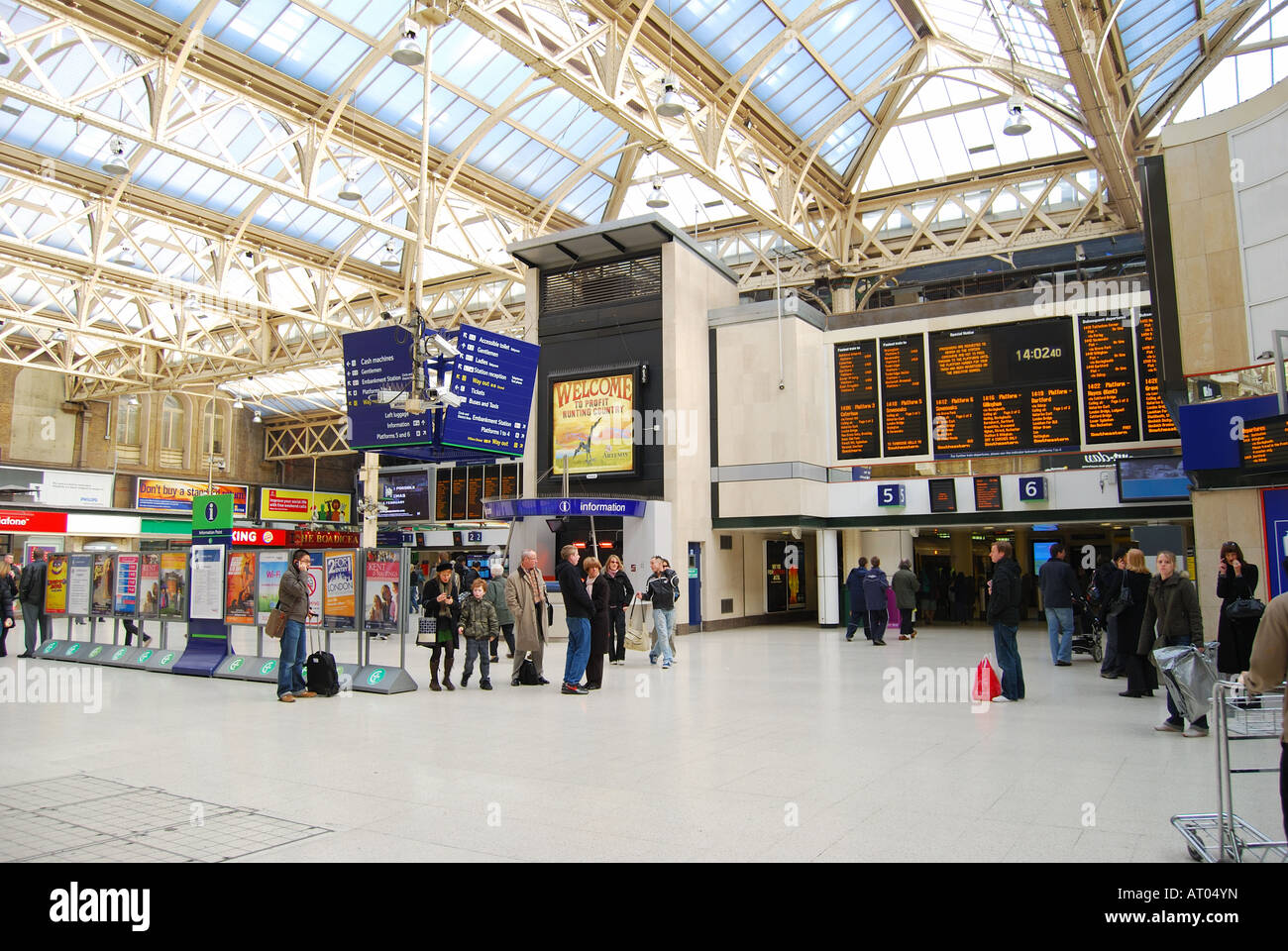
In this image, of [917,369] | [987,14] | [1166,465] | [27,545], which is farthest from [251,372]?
[1166,465]

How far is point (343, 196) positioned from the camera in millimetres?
19578

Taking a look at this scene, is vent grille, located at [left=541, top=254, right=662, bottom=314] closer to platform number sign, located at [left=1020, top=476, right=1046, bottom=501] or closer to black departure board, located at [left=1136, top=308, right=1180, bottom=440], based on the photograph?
platform number sign, located at [left=1020, top=476, right=1046, bottom=501]

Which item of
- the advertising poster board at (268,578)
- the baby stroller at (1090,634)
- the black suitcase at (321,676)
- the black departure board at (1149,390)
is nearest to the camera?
the black suitcase at (321,676)

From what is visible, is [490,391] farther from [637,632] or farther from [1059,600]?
[1059,600]

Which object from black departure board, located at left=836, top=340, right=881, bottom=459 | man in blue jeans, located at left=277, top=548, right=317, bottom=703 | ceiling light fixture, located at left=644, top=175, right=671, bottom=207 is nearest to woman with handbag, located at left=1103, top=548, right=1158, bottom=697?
man in blue jeans, located at left=277, top=548, right=317, bottom=703

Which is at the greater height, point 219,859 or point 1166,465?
point 1166,465

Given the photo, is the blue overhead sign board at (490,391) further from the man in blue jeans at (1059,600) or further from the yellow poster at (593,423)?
the man in blue jeans at (1059,600)

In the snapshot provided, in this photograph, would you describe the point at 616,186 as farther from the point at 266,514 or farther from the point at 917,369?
the point at 266,514

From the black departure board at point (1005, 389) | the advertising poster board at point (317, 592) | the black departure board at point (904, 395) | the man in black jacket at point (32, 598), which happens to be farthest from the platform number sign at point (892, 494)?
the man in black jacket at point (32, 598)

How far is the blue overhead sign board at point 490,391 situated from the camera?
14.1 m

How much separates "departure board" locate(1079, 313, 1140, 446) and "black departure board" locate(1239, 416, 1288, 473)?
290 inches

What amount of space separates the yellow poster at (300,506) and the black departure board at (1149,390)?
Result: 126 ft

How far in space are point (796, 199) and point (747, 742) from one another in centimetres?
1978

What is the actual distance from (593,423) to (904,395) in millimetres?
7477
